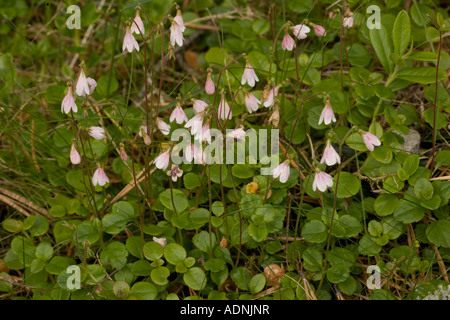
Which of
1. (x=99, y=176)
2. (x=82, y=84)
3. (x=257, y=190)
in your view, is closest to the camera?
(x=82, y=84)

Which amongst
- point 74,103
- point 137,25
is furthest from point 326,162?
point 74,103

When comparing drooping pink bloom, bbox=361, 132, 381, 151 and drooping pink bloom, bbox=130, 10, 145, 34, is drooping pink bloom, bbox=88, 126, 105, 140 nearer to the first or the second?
drooping pink bloom, bbox=130, 10, 145, 34

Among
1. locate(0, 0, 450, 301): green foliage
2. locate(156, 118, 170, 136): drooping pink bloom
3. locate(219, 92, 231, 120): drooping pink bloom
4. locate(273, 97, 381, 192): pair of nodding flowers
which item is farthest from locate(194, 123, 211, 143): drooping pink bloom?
locate(156, 118, 170, 136): drooping pink bloom

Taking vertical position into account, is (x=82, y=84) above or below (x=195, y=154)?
above

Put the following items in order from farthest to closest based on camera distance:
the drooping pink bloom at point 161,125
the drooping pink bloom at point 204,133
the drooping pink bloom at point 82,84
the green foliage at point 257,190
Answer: the drooping pink bloom at point 161,125, the green foliage at point 257,190, the drooping pink bloom at point 82,84, the drooping pink bloom at point 204,133

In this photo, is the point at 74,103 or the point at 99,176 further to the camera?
the point at 99,176

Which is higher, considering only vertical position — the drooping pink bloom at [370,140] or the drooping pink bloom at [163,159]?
the drooping pink bloom at [370,140]

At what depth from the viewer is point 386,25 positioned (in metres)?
3.31

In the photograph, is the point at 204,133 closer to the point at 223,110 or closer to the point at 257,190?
the point at 223,110

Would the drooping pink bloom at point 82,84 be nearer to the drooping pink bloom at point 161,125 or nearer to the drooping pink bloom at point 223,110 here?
the drooping pink bloom at point 161,125

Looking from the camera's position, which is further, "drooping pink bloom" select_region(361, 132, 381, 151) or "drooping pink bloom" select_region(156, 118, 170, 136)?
"drooping pink bloom" select_region(156, 118, 170, 136)

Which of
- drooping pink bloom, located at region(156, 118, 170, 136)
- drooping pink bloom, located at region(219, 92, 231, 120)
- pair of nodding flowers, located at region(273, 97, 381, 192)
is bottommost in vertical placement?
pair of nodding flowers, located at region(273, 97, 381, 192)

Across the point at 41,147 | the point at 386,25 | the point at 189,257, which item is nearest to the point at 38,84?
the point at 41,147

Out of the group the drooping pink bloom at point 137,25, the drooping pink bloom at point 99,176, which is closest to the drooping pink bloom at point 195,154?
the drooping pink bloom at point 99,176
